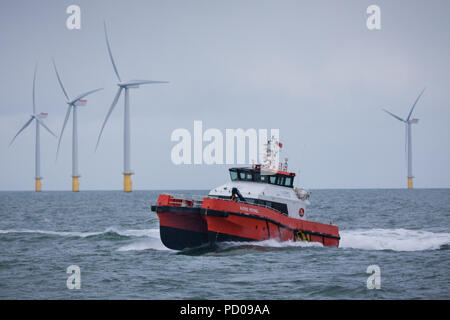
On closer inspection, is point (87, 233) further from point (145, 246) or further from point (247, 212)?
point (247, 212)

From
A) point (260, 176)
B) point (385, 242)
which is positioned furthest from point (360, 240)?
point (260, 176)

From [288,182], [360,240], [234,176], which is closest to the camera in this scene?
[234,176]

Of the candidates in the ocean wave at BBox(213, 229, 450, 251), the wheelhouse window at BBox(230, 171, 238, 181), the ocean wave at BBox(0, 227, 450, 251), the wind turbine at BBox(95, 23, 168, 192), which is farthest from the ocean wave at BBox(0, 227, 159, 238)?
the wind turbine at BBox(95, 23, 168, 192)

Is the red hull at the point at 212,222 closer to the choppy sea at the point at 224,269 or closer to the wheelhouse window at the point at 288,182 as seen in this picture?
the choppy sea at the point at 224,269

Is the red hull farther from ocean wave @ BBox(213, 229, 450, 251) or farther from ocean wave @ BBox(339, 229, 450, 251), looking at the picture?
ocean wave @ BBox(339, 229, 450, 251)

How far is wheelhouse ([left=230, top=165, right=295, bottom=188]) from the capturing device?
29.4 m

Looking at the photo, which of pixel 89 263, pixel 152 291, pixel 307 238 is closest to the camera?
pixel 152 291

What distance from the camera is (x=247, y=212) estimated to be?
26.0m

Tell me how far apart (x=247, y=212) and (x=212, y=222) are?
174cm

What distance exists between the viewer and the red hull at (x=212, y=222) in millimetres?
25297

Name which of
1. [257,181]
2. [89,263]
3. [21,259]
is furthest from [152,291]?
[257,181]
